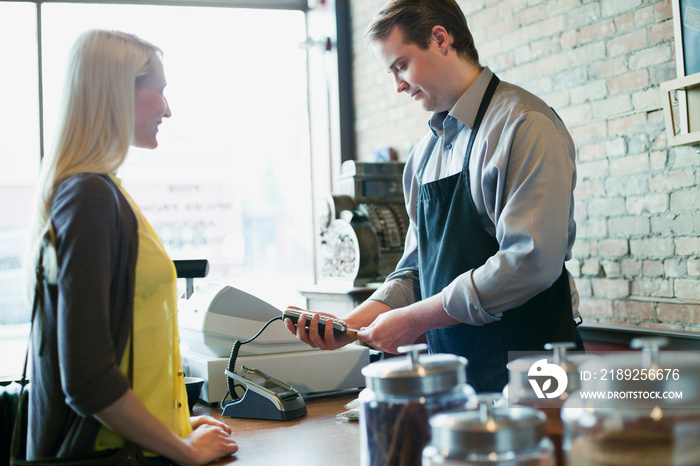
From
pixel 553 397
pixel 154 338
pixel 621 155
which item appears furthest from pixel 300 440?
pixel 621 155

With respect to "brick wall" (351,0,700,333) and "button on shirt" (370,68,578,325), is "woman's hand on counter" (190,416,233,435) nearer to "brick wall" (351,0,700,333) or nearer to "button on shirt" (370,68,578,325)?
"button on shirt" (370,68,578,325)

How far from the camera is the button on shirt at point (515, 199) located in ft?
4.59

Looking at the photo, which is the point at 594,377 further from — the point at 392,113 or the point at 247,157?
the point at 247,157

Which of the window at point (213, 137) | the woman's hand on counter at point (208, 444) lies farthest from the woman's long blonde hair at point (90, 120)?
the window at point (213, 137)

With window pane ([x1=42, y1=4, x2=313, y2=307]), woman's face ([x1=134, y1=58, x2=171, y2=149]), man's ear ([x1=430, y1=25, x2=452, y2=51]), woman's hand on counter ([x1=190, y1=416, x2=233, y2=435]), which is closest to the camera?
woman's face ([x1=134, y1=58, x2=171, y2=149])

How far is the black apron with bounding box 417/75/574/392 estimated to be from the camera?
1555 millimetres

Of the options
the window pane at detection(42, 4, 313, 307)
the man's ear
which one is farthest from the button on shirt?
the window pane at detection(42, 4, 313, 307)

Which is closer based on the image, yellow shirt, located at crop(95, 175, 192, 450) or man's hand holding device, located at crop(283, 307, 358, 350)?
yellow shirt, located at crop(95, 175, 192, 450)

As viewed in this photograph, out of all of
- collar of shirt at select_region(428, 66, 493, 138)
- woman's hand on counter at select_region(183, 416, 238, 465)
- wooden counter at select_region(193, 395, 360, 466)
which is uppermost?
collar of shirt at select_region(428, 66, 493, 138)

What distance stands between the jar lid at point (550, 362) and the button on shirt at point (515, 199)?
43cm

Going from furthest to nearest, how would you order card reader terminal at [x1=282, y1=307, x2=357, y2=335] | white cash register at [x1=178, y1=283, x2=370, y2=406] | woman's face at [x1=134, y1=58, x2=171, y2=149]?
white cash register at [x1=178, y1=283, x2=370, y2=406] → card reader terminal at [x1=282, y1=307, x2=357, y2=335] → woman's face at [x1=134, y1=58, x2=171, y2=149]

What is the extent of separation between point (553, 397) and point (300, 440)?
0.63m

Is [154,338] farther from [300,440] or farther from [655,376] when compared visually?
[655,376]

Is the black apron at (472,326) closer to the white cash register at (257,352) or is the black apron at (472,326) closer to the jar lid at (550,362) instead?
the white cash register at (257,352)
